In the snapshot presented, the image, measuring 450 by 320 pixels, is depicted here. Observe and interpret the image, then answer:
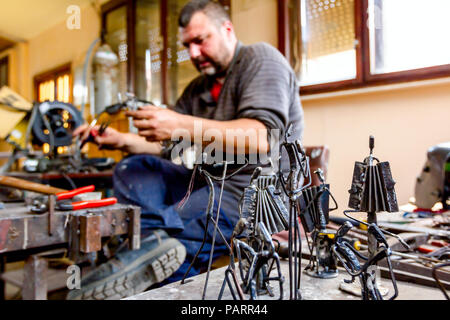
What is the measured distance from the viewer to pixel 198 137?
3.30 ft

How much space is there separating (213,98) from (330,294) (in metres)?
1.03

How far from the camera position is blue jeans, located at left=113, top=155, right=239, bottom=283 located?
95cm

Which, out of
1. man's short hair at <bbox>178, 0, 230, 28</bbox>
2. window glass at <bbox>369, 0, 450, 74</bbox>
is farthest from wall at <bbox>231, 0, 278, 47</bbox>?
window glass at <bbox>369, 0, 450, 74</bbox>

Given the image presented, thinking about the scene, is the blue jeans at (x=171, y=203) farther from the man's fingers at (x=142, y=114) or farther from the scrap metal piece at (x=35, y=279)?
the scrap metal piece at (x=35, y=279)

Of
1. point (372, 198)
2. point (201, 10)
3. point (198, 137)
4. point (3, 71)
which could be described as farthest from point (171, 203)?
point (3, 71)

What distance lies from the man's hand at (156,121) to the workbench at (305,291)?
50cm

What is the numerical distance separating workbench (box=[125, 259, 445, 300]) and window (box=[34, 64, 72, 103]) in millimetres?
4016

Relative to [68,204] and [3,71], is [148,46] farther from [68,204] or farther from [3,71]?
[68,204]

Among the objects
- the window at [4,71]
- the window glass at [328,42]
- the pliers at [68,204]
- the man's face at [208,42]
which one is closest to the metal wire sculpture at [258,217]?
the pliers at [68,204]

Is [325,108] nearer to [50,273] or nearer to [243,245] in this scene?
[243,245]

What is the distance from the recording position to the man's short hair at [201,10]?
1375mm

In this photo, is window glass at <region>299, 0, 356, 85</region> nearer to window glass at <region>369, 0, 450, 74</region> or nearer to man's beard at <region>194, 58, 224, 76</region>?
man's beard at <region>194, 58, 224, 76</region>
